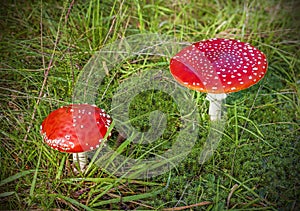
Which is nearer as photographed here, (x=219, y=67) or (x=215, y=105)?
(x=219, y=67)

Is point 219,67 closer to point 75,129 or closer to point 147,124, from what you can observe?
point 147,124

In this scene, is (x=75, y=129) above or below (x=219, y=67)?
below

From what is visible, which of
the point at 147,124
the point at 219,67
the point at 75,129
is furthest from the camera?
A: the point at 147,124

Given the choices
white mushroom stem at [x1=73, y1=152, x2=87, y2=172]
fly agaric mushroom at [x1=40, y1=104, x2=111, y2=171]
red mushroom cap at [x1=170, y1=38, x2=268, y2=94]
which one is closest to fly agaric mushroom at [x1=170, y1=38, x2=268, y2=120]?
red mushroom cap at [x1=170, y1=38, x2=268, y2=94]

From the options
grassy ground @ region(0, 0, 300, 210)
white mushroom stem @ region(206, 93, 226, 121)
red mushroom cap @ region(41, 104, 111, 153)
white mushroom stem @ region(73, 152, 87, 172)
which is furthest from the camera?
white mushroom stem @ region(206, 93, 226, 121)

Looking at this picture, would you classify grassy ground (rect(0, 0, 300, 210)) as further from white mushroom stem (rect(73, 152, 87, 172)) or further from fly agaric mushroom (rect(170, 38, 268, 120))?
fly agaric mushroom (rect(170, 38, 268, 120))

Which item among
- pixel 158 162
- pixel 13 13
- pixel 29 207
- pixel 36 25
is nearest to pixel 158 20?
pixel 36 25

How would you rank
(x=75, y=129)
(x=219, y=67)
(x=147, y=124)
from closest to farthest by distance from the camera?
(x=75, y=129) → (x=219, y=67) → (x=147, y=124)

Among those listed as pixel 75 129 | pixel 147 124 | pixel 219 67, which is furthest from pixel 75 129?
pixel 219 67

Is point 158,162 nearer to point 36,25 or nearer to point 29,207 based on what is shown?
point 29,207
